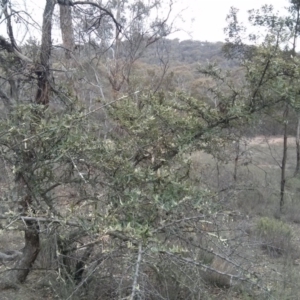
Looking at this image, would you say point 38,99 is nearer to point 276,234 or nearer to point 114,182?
point 114,182

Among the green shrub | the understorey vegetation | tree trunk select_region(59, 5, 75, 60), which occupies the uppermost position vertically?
tree trunk select_region(59, 5, 75, 60)

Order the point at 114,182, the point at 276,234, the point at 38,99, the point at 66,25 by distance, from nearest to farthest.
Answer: the point at 114,182 < the point at 38,99 < the point at 66,25 < the point at 276,234

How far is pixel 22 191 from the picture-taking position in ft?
13.3

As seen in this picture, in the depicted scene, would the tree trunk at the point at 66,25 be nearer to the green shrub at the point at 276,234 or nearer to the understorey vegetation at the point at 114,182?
the understorey vegetation at the point at 114,182

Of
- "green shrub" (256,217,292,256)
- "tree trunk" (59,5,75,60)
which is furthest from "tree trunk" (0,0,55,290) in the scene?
"green shrub" (256,217,292,256)

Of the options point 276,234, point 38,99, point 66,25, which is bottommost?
point 276,234

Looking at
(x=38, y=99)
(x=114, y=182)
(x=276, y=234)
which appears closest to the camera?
(x=114, y=182)

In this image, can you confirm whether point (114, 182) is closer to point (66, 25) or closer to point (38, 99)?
point (38, 99)

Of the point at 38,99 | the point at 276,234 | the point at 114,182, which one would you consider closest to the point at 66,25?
the point at 38,99

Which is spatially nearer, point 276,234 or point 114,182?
point 114,182

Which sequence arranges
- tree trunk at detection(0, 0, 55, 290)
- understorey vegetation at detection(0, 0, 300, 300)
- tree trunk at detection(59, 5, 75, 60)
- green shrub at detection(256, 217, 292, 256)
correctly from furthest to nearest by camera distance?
green shrub at detection(256, 217, 292, 256) < tree trunk at detection(59, 5, 75, 60) < tree trunk at detection(0, 0, 55, 290) < understorey vegetation at detection(0, 0, 300, 300)

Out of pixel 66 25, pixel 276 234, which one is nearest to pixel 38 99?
pixel 66 25

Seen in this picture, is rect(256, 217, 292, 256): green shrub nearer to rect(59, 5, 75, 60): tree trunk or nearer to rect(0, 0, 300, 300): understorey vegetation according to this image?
rect(0, 0, 300, 300): understorey vegetation

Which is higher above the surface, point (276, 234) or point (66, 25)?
point (66, 25)
